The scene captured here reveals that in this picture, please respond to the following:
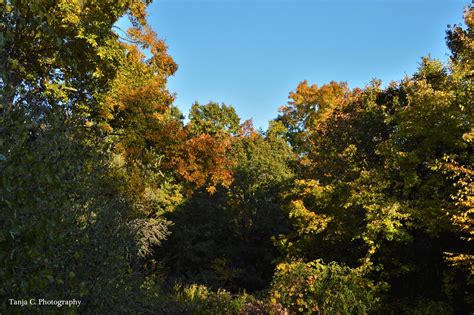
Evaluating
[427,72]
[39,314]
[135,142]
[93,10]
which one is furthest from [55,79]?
[427,72]

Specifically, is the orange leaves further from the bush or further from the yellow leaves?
the bush

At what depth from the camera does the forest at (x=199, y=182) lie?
403cm

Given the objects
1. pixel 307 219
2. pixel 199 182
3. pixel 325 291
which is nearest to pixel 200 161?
pixel 199 182

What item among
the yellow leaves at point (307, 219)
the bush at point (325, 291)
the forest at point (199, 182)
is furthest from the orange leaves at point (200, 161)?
the bush at point (325, 291)

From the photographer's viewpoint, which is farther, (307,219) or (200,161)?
(307,219)

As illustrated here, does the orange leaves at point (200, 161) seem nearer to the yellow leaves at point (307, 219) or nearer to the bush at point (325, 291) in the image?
the yellow leaves at point (307, 219)

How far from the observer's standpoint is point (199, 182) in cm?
1298

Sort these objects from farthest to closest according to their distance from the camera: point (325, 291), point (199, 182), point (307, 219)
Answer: point (307, 219) < point (199, 182) < point (325, 291)

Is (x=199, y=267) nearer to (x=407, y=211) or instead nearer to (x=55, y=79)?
(x=407, y=211)

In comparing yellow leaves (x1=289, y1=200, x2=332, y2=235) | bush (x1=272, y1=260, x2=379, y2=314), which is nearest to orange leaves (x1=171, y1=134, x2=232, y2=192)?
yellow leaves (x1=289, y1=200, x2=332, y2=235)

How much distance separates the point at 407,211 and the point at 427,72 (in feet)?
17.3

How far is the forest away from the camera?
13.2ft

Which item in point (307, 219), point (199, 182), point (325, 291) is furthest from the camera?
point (307, 219)

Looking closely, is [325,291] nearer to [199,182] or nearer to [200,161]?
[199,182]
